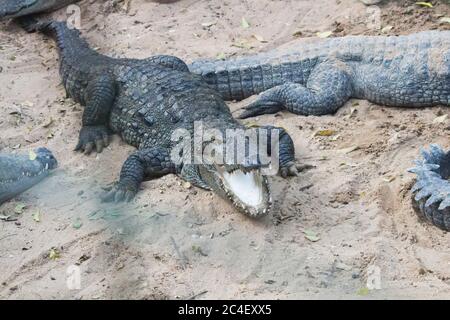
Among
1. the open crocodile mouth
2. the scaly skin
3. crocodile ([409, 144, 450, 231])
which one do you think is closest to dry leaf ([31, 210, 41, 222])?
the open crocodile mouth

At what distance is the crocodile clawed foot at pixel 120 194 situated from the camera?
17.1 feet

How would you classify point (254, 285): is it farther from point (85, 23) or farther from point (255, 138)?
point (85, 23)

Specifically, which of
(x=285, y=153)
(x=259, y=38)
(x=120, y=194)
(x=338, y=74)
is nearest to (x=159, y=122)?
(x=120, y=194)

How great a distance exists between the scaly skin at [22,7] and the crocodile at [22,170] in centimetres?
288

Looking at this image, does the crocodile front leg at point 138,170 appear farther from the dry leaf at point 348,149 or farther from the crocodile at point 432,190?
the crocodile at point 432,190

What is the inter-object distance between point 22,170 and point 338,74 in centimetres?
276

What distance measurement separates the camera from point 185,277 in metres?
4.23

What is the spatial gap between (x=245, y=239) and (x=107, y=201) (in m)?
1.15

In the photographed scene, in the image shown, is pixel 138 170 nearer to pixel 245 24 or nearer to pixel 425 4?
pixel 245 24

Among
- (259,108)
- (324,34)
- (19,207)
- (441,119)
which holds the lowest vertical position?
(441,119)

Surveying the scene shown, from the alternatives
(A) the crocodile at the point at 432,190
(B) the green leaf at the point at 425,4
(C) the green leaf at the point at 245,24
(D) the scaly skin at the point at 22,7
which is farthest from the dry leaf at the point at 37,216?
(B) the green leaf at the point at 425,4

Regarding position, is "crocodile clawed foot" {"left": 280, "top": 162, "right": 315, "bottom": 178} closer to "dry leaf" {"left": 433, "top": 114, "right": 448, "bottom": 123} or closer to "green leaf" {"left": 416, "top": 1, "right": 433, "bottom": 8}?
"dry leaf" {"left": 433, "top": 114, "right": 448, "bottom": 123}

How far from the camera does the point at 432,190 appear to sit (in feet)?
15.0

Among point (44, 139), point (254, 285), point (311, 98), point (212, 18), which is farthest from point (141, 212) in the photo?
point (212, 18)
